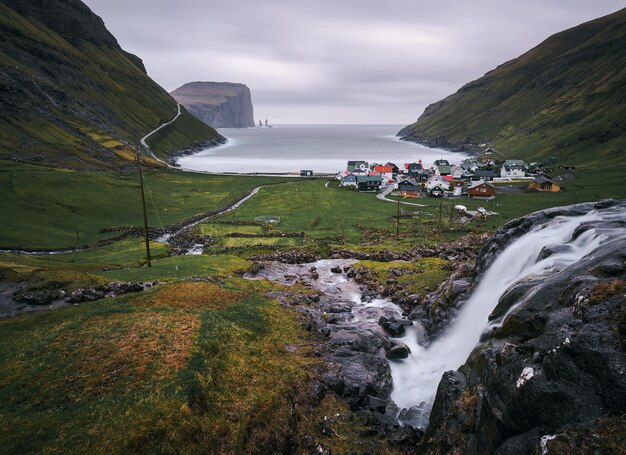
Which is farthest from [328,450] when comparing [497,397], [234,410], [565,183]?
[565,183]

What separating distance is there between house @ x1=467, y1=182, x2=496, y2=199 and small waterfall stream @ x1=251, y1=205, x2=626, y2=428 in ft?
308

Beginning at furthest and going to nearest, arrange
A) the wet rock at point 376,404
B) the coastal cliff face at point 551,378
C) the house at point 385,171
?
the house at point 385,171 → the wet rock at point 376,404 → the coastal cliff face at point 551,378

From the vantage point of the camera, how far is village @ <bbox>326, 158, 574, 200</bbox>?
132825 millimetres

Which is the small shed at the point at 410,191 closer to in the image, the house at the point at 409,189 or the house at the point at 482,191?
the house at the point at 409,189

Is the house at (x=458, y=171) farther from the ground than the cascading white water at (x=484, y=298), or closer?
farther from the ground

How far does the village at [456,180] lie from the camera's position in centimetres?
13283

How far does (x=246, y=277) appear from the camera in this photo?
5569cm

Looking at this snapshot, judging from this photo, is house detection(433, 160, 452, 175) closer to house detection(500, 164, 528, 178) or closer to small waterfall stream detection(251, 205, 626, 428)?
house detection(500, 164, 528, 178)

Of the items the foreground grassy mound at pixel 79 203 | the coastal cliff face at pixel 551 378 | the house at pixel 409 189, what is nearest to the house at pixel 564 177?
the house at pixel 409 189

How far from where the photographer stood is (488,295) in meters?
34.0

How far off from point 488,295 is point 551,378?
18.1m

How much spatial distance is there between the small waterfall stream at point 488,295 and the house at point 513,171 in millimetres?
145737

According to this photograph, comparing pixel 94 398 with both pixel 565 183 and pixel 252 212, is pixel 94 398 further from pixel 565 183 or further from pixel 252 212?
pixel 565 183

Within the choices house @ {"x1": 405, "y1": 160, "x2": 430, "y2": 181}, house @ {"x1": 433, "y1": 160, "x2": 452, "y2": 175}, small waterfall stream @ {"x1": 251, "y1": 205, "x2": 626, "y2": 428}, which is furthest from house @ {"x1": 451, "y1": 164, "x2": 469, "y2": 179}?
small waterfall stream @ {"x1": 251, "y1": 205, "x2": 626, "y2": 428}
